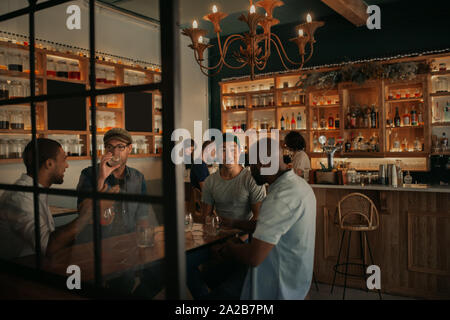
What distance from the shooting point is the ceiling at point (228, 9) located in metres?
5.42

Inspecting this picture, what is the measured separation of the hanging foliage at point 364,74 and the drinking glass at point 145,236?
512 cm

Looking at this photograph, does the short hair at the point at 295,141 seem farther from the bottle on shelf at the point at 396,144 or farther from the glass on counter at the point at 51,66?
the glass on counter at the point at 51,66

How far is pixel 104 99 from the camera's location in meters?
5.68

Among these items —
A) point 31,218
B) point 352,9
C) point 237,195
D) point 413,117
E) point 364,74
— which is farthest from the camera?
point 364,74

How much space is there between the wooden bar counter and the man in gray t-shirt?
1280 mm

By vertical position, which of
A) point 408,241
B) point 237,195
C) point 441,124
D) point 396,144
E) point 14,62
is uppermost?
point 14,62

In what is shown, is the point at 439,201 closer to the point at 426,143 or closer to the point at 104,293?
the point at 426,143

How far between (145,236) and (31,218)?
65 centimetres

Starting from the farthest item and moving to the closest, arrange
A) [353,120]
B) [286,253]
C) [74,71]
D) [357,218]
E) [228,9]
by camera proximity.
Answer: [353,120]
[228,9]
[74,71]
[357,218]
[286,253]

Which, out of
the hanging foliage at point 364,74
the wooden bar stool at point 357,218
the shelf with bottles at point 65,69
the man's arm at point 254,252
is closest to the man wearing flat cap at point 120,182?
the man's arm at point 254,252

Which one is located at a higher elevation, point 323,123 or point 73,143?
point 323,123

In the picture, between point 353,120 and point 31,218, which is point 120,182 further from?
point 353,120

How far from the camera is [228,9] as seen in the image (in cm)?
563

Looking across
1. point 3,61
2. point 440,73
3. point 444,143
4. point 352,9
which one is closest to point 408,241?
point 444,143
